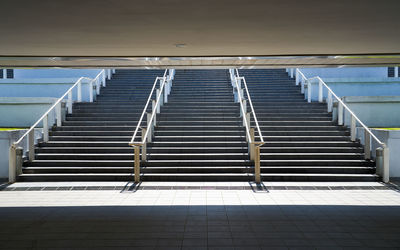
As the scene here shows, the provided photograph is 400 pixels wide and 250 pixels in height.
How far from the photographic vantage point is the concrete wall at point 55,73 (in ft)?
54.7

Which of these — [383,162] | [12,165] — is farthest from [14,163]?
[383,162]

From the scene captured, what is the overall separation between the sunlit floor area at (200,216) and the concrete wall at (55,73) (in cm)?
943

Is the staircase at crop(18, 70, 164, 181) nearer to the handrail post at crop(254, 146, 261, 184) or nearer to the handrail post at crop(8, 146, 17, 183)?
the handrail post at crop(8, 146, 17, 183)

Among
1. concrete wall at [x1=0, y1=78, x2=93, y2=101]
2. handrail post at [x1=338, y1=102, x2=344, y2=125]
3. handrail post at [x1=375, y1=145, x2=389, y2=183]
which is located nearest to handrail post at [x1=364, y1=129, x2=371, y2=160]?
handrail post at [x1=375, y1=145, x2=389, y2=183]

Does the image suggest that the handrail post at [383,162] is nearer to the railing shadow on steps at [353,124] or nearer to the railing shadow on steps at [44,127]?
the railing shadow on steps at [353,124]

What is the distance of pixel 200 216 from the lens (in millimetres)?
5770

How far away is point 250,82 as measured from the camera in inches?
605

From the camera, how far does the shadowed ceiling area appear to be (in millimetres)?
3645

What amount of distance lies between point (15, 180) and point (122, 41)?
5428 millimetres

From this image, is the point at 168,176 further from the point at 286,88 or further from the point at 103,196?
the point at 286,88

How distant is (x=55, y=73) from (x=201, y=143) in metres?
10.5

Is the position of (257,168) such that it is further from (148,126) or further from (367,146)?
(148,126)

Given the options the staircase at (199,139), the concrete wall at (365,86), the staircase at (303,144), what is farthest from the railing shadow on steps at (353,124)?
the staircase at (199,139)

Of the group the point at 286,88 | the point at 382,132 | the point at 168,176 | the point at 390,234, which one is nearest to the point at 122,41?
the point at 168,176
